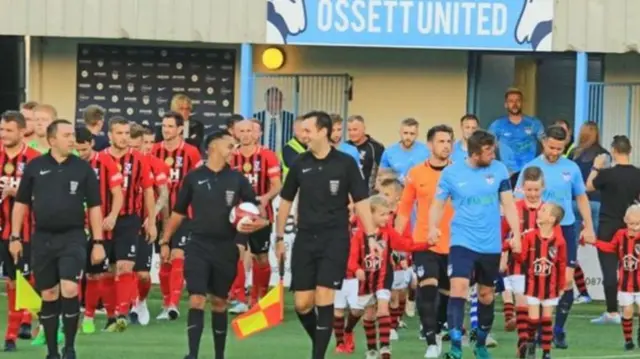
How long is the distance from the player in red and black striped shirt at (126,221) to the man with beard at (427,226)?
9.68 feet

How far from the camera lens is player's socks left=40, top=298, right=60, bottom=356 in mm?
14984

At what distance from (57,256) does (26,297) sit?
0.78 meters

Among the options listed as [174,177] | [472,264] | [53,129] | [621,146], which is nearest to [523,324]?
[472,264]

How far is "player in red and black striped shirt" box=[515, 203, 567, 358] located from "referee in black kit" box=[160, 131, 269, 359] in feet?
7.89

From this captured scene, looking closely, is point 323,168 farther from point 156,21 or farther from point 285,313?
point 156,21

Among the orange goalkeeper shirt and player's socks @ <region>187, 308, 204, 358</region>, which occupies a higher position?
the orange goalkeeper shirt

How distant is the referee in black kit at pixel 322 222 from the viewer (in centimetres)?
1462

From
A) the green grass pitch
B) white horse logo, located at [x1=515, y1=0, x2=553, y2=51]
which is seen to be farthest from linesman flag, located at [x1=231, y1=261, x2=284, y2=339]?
white horse logo, located at [x1=515, y1=0, x2=553, y2=51]

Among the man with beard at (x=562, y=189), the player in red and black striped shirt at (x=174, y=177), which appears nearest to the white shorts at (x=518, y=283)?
the man with beard at (x=562, y=189)

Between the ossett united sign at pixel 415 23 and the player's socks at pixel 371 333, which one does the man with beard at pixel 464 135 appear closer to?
the player's socks at pixel 371 333

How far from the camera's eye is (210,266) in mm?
14953

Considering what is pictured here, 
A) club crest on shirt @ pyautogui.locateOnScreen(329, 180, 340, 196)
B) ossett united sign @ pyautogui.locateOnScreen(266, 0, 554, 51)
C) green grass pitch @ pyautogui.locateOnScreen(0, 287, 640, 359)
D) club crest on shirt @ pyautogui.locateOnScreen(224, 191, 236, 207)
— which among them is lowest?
green grass pitch @ pyautogui.locateOnScreen(0, 287, 640, 359)

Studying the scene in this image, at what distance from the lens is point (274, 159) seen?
→ 64.7 ft

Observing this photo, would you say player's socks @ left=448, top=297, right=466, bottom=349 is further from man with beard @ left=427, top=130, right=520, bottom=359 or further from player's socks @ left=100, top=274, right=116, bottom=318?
player's socks @ left=100, top=274, right=116, bottom=318
